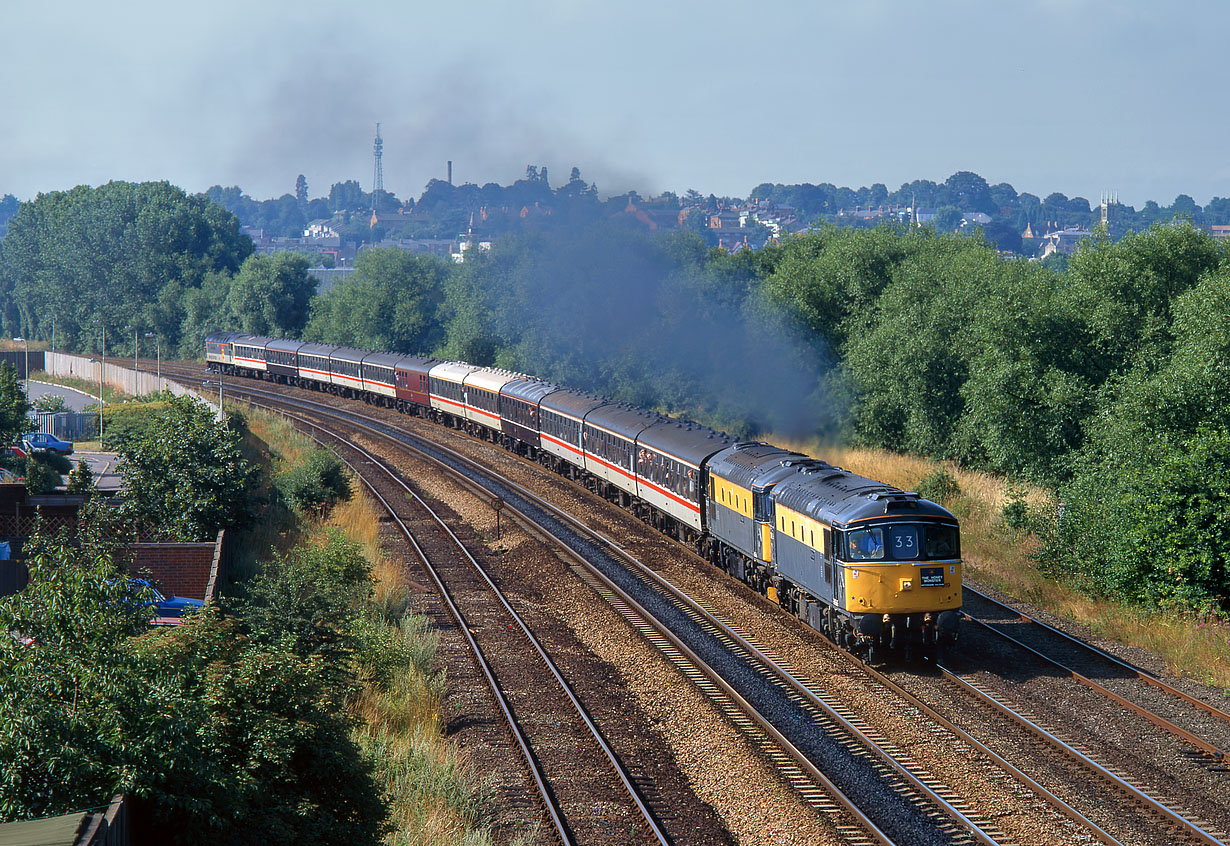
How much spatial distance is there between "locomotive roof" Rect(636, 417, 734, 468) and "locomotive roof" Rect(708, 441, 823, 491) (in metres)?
0.99

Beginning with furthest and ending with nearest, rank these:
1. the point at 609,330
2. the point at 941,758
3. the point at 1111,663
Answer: the point at 609,330, the point at 1111,663, the point at 941,758

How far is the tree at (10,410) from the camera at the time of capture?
3916cm

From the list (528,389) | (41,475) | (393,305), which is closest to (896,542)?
(528,389)

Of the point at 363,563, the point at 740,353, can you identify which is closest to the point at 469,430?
the point at 740,353

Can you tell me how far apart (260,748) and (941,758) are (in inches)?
391

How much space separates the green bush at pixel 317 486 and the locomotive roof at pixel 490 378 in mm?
14924

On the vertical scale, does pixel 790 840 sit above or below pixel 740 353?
below

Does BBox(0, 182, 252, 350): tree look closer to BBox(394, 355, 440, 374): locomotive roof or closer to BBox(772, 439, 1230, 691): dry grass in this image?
BBox(394, 355, 440, 374): locomotive roof

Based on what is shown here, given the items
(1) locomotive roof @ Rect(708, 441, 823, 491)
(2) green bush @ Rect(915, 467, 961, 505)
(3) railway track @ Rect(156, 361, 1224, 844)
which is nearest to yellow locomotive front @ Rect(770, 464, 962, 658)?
(3) railway track @ Rect(156, 361, 1224, 844)

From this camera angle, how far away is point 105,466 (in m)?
45.7

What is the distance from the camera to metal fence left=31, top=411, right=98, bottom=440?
55.4m

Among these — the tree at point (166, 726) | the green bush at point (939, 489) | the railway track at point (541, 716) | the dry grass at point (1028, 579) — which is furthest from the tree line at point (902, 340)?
the tree at point (166, 726)

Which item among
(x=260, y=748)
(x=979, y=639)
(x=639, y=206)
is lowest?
(x=979, y=639)

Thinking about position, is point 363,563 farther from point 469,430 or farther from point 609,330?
point 609,330
